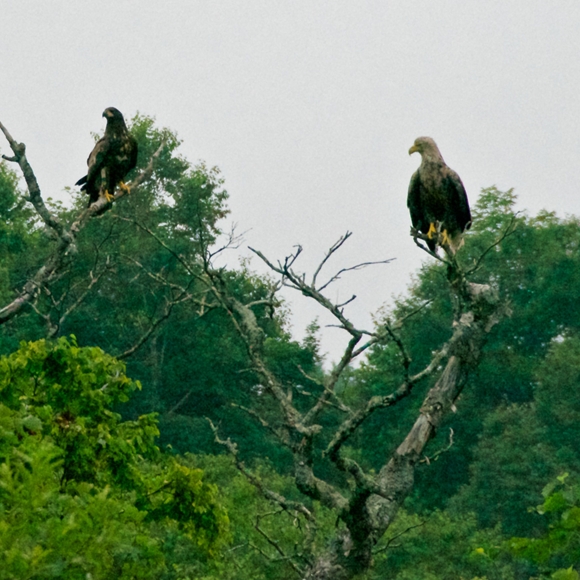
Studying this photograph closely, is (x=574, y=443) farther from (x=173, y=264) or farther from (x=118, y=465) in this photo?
(x=118, y=465)

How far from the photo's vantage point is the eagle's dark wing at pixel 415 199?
954cm

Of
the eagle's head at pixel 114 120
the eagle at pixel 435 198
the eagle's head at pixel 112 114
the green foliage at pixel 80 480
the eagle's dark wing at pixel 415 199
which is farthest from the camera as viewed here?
the eagle's head at pixel 112 114

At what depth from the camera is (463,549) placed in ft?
99.2

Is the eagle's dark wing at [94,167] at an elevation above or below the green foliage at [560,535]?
above

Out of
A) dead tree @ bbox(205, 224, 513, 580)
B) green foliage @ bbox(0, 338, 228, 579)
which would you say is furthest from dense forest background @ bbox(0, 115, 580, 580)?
dead tree @ bbox(205, 224, 513, 580)

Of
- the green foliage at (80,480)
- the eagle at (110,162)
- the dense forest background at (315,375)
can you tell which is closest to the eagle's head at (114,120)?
the eagle at (110,162)

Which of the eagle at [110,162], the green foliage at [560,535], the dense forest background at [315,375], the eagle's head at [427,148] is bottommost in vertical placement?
the green foliage at [560,535]

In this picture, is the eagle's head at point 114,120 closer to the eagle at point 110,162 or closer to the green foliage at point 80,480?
the eagle at point 110,162

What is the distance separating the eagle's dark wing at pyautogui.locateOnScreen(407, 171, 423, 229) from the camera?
31.3 feet

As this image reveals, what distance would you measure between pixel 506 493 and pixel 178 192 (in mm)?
17868

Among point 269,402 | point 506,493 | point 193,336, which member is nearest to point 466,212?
point 506,493

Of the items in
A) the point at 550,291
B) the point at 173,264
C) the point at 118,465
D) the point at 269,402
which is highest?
the point at 550,291

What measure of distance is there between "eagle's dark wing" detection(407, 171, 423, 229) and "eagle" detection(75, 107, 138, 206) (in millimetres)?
2441

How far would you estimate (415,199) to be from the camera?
9.55 m
